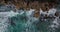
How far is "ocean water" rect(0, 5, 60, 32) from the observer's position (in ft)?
5.84

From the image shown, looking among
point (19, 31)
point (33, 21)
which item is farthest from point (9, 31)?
point (33, 21)

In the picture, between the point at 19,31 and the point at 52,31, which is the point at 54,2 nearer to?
the point at 52,31

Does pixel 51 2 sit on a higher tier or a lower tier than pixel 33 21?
higher

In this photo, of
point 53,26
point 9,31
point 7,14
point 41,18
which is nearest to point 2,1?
point 7,14

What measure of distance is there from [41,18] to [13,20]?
0.26m

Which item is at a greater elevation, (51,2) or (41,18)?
(51,2)

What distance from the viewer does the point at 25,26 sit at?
1.79 meters

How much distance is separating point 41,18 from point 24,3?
208mm

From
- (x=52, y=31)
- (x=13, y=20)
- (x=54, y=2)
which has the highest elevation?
(x=54, y=2)

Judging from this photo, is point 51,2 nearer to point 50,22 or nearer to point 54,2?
point 54,2

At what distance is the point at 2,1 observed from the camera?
1.77 m

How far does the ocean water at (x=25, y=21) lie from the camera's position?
178 centimetres

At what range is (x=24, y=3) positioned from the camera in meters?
1.79

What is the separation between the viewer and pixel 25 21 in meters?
1.79
